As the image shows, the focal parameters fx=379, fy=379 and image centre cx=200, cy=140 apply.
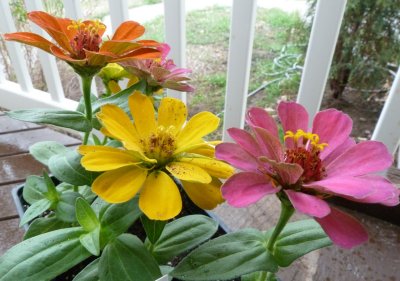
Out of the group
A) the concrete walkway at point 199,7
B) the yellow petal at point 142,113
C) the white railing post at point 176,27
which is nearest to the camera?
the yellow petal at point 142,113

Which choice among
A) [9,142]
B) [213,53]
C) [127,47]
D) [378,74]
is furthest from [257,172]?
[213,53]

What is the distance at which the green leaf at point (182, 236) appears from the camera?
36 cm

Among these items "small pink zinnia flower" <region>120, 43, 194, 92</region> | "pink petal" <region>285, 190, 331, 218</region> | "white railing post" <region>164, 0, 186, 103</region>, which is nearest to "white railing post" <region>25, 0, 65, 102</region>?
"white railing post" <region>164, 0, 186, 103</region>

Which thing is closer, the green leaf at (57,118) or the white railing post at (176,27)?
the green leaf at (57,118)

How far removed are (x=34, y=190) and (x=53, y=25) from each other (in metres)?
0.20

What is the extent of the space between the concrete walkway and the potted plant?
1.63 m

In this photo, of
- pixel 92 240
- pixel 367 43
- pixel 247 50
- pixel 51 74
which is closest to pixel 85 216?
pixel 92 240

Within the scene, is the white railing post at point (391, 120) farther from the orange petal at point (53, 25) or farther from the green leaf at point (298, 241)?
the orange petal at point (53, 25)

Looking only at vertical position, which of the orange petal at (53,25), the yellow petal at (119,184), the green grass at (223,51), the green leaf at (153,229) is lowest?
the green grass at (223,51)

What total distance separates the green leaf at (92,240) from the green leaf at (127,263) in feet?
0.07

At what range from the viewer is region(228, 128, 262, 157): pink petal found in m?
0.27

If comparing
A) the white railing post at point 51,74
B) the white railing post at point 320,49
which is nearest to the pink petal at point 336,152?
the white railing post at point 320,49

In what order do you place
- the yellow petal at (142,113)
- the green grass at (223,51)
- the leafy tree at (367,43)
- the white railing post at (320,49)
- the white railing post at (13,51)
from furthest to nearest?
the green grass at (223,51)
the leafy tree at (367,43)
the white railing post at (13,51)
the white railing post at (320,49)
the yellow petal at (142,113)

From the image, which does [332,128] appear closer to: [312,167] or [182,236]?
[312,167]
